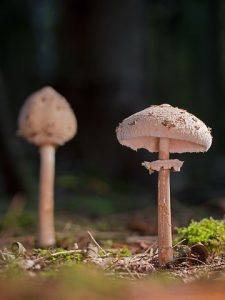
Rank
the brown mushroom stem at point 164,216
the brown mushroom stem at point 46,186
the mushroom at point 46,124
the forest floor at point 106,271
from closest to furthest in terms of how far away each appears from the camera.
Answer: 1. the forest floor at point 106,271
2. the brown mushroom stem at point 164,216
3. the mushroom at point 46,124
4. the brown mushroom stem at point 46,186

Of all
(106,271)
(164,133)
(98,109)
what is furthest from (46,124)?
(98,109)

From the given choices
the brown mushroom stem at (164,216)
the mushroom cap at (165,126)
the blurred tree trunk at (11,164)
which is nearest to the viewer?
the mushroom cap at (165,126)

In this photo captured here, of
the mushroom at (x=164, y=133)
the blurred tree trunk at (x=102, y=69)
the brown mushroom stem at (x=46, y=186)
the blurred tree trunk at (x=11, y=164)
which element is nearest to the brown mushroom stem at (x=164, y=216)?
the mushroom at (x=164, y=133)

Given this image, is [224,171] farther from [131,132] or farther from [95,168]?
[131,132]

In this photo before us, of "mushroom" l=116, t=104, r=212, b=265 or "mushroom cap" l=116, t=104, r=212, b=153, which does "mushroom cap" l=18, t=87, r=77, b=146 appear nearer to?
"mushroom" l=116, t=104, r=212, b=265

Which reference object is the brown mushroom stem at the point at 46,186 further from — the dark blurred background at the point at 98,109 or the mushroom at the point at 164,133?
the dark blurred background at the point at 98,109
